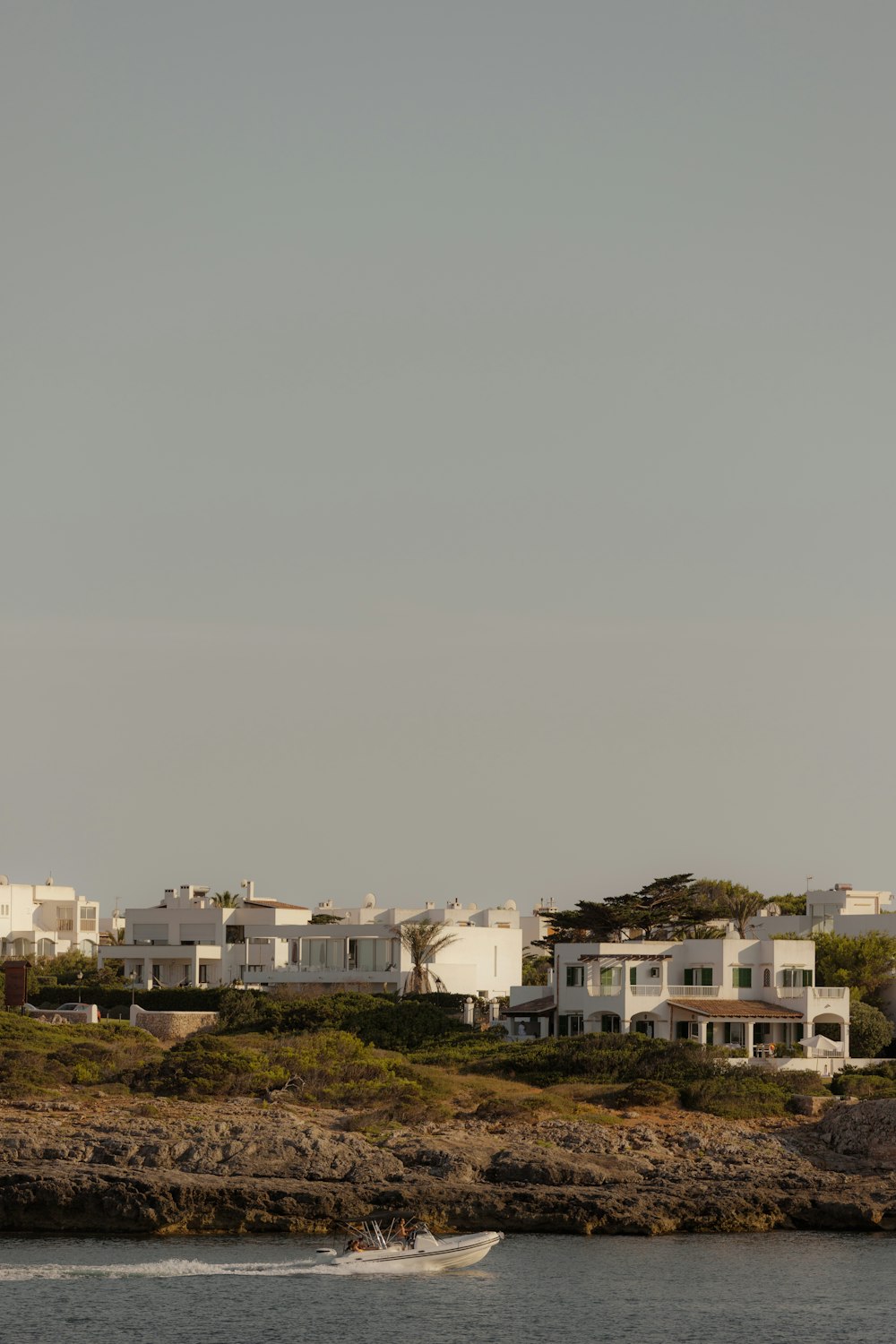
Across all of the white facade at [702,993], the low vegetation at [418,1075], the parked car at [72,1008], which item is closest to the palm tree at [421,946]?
the low vegetation at [418,1075]

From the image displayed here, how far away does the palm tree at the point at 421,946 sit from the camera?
9069 cm

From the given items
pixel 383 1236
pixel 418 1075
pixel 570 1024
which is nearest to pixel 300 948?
pixel 570 1024

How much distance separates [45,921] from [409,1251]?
92.6m

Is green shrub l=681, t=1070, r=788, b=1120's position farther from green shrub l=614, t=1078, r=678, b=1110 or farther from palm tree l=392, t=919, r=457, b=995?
palm tree l=392, t=919, r=457, b=995

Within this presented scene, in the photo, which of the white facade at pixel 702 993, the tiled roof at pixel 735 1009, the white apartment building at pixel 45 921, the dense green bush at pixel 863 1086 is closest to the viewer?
the dense green bush at pixel 863 1086

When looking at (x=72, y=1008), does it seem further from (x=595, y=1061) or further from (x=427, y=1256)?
(x=427, y=1256)

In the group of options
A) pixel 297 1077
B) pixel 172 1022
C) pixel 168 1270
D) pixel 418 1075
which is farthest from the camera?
pixel 172 1022

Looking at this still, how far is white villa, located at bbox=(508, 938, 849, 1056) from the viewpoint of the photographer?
7544cm

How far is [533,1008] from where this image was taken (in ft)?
264

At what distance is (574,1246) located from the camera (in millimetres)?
53688

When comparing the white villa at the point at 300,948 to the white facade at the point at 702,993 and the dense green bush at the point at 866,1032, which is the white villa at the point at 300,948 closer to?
the white facade at the point at 702,993

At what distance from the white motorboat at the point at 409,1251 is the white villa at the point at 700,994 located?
25226mm

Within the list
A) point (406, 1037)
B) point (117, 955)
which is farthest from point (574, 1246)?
point (117, 955)

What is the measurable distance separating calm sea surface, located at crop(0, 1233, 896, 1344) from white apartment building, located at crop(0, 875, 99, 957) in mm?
75561
